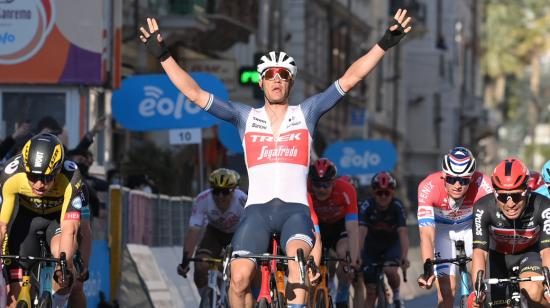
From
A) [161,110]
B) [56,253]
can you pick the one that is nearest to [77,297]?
[56,253]

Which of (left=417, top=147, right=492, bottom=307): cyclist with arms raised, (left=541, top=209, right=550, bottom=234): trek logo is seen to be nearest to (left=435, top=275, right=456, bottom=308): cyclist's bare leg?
(left=417, top=147, right=492, bottom=307): cyclist with arms raised

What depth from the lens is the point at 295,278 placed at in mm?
11117

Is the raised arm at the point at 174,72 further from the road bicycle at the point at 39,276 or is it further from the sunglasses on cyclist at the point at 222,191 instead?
the sunglasses on cyclist at the point at 222,191

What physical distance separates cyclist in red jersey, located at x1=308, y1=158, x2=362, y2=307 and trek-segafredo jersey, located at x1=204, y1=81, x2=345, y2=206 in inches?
169

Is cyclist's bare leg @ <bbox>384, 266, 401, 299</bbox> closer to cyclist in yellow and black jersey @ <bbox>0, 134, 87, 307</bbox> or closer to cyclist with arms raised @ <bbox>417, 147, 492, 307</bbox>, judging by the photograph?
cyclist with arms raised @ <bbox>417, 147, 492, 307</bbox>

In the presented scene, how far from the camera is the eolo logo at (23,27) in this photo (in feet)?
68.1

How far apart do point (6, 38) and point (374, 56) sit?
1018 centimetres

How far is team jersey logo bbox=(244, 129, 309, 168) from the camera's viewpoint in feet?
37.4

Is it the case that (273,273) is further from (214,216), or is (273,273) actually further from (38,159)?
(214,216)

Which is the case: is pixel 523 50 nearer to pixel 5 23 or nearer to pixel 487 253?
pixel 5 23

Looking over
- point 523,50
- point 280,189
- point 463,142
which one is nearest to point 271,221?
point 280,189

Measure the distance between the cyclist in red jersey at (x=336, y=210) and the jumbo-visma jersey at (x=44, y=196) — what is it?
439 centimetres

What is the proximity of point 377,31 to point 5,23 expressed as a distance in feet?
138

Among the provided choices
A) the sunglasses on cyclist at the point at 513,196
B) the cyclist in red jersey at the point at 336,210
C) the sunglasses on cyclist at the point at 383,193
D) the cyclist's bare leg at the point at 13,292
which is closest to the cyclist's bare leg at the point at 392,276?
the sunglasses on cyclist at the point at 383,193
